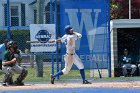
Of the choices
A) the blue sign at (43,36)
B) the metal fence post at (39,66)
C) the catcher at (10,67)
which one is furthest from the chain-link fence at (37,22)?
the catcher at (10,67)

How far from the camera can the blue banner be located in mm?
20531

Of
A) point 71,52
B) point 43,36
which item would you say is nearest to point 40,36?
point 43,36

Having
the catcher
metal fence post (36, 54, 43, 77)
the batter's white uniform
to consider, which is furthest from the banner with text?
the catcher

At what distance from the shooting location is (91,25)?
67.7 ft

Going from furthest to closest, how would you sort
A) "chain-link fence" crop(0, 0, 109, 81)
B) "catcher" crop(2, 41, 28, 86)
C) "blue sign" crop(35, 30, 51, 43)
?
1. "chain-link fence" crop(0, 0, 109, 81)
2. "blue sign" crop(35, 30, 51, 43)
3. "catcher" crop(2, 41, 28, 86)

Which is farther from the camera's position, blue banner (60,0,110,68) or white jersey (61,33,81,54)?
blue banner (60,0,110,68)

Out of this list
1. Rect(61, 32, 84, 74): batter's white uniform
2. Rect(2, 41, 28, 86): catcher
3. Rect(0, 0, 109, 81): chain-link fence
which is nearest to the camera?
Rect(2, 41, 28, 86): catcher

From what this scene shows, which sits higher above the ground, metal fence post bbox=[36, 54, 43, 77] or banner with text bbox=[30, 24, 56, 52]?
banner with text bbox=[30, 24, 56, 52]

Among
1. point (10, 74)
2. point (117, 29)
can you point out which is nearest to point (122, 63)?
point (117, 29)

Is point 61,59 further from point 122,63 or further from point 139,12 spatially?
point 139,12

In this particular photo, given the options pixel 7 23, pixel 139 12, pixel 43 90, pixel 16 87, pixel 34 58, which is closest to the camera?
pixel 43 90

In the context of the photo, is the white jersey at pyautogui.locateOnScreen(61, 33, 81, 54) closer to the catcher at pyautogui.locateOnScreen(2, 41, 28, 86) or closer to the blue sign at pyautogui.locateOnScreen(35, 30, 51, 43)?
the catcher at pyautogui.locateOnScreen(2, 41, 28, 86)

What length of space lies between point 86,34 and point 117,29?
2.32m

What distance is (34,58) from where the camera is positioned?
21188 mm
